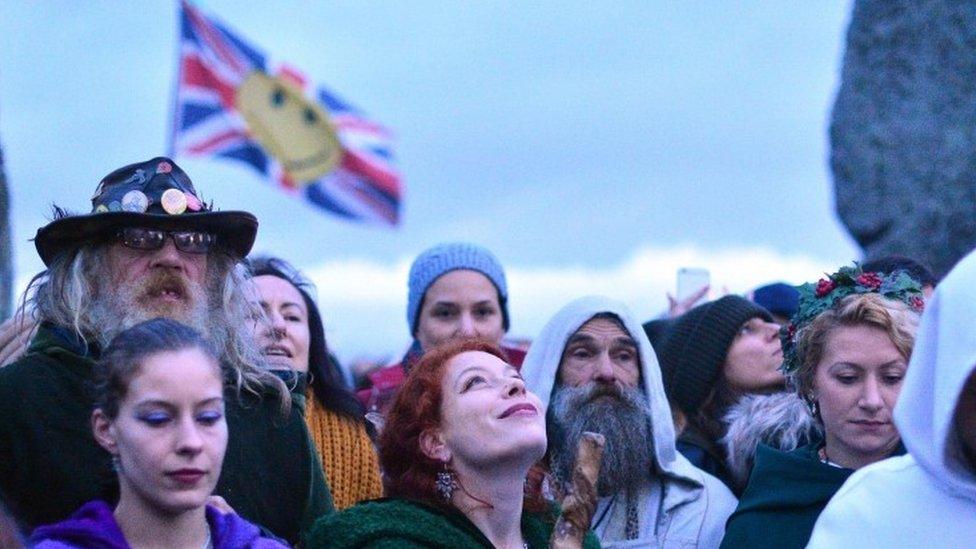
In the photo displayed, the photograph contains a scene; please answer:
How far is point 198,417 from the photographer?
11.6 feet

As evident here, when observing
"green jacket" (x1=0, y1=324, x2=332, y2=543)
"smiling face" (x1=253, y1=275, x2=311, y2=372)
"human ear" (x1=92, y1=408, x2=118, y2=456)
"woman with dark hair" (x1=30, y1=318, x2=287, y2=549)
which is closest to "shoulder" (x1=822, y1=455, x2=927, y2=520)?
"woman with dark hair" (x1=30, y1=318, x2=287, y2=549)

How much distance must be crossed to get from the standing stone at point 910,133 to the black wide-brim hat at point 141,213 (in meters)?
6.34

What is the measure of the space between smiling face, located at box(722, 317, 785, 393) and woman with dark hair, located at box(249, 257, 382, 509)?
1.50 m

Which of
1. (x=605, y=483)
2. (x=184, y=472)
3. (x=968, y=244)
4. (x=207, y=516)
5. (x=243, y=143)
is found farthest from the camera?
(x=243, y=143)

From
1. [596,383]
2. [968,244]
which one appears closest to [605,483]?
[596,383]

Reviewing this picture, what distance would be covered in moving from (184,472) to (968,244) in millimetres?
7259

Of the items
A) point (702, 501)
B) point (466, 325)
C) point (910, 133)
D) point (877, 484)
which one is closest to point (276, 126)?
point (910, 133)

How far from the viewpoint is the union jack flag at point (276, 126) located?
11.9 meters

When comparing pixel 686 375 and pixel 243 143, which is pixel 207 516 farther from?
pixel 243 143

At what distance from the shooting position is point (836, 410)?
450cm

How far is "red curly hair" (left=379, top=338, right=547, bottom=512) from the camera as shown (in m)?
4.24

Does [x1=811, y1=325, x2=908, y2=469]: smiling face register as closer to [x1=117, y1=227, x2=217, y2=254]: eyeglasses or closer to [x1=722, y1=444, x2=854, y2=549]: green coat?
[x1=722, y1=444, x2=854, y2=549]: green coat

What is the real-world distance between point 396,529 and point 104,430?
81 cm

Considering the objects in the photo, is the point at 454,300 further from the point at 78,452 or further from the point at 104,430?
the point at 104,430
